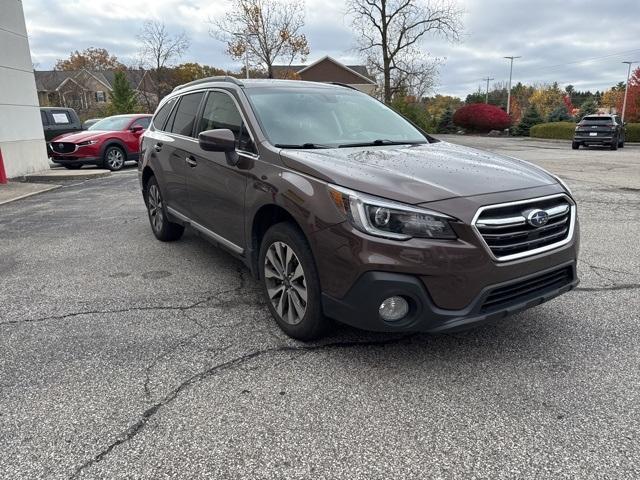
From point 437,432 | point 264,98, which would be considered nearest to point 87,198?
point 264,98

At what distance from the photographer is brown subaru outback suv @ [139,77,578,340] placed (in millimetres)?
2674

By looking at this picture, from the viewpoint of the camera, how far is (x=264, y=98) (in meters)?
4.07

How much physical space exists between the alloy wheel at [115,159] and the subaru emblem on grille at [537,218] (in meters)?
13.4

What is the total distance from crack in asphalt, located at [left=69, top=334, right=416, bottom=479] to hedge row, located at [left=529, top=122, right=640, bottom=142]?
109ft

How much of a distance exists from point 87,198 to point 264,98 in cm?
681

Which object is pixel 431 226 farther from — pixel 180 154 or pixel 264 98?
pixel 180 154

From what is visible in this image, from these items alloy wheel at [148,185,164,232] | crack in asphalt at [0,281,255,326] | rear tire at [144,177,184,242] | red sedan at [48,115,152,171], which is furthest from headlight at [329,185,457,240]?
red sedan at [48,115,152,171]

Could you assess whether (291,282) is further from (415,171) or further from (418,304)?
(415,171)

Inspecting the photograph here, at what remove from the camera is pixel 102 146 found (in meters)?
13.8

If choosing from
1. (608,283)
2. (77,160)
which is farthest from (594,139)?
(608,283)

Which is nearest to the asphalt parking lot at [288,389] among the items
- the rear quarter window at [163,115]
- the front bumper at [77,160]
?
the rear quarter window at [163,115]

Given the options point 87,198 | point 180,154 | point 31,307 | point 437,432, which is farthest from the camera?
point 87,198

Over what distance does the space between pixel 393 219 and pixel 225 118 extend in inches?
83.4

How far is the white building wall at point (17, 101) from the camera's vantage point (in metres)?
11.9
